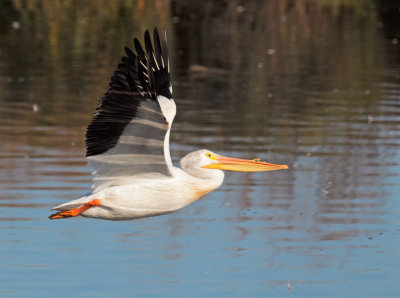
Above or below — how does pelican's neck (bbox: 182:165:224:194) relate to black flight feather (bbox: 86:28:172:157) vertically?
below

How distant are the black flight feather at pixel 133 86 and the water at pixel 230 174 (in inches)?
77.3

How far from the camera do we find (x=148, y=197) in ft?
23.0

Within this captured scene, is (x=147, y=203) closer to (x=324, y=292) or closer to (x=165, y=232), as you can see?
(x=324, y=292)

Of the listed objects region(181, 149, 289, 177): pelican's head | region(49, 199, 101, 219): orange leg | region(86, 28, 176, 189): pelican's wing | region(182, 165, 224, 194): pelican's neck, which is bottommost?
region(49, 199, 101, 219): orange leg

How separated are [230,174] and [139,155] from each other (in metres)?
5.16

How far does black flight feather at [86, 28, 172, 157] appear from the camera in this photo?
650cm

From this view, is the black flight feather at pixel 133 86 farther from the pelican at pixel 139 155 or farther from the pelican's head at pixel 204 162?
the pelican's head at pixel 204 162

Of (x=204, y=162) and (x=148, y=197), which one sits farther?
(x=204, y=162)

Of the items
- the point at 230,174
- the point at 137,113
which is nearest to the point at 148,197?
the point at 137,113

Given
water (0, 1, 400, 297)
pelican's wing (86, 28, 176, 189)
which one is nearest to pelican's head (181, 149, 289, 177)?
pelican's wing (86, 28, 176, 189)

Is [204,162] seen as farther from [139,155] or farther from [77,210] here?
[77,210]

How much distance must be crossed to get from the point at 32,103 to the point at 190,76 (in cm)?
398

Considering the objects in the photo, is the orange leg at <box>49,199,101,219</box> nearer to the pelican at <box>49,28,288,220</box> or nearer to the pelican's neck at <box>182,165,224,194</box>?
the pelican at <box>49,28,288,220</box>

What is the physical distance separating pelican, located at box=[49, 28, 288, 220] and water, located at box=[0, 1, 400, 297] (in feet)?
4.28
